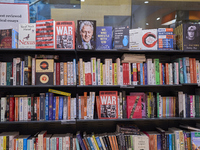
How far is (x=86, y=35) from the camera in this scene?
2.22 m

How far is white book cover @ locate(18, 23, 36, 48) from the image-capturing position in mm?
2186

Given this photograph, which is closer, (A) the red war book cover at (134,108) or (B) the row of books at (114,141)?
(B) the row of books at (114,141)

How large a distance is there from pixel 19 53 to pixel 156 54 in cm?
189

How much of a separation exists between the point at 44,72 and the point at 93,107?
2.41 feet

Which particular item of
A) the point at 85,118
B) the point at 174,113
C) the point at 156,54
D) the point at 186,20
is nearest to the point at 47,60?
the point at 85,118

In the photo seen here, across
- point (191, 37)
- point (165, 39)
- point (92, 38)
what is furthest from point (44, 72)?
point (191, 37)

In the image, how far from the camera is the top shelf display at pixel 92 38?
7.13 ft

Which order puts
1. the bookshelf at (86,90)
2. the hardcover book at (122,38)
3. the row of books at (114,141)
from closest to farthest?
1. the row of books at (114,141)
2. the hardcover book at (122,38)
3. the bookshelf at (86,90)

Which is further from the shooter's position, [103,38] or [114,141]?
[103,38]

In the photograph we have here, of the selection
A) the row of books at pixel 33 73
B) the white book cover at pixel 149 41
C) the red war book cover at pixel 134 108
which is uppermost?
the white book cover at pixel 149 41

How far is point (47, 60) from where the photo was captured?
2.23 meters

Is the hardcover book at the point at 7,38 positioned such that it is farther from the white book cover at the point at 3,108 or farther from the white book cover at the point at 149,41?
the white book cover at the point at 149,41

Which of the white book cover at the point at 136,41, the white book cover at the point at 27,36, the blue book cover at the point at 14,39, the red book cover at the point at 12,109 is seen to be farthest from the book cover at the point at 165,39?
the red book cover at the point at 12,109

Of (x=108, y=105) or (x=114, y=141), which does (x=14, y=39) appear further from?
(x=114, y=141)
